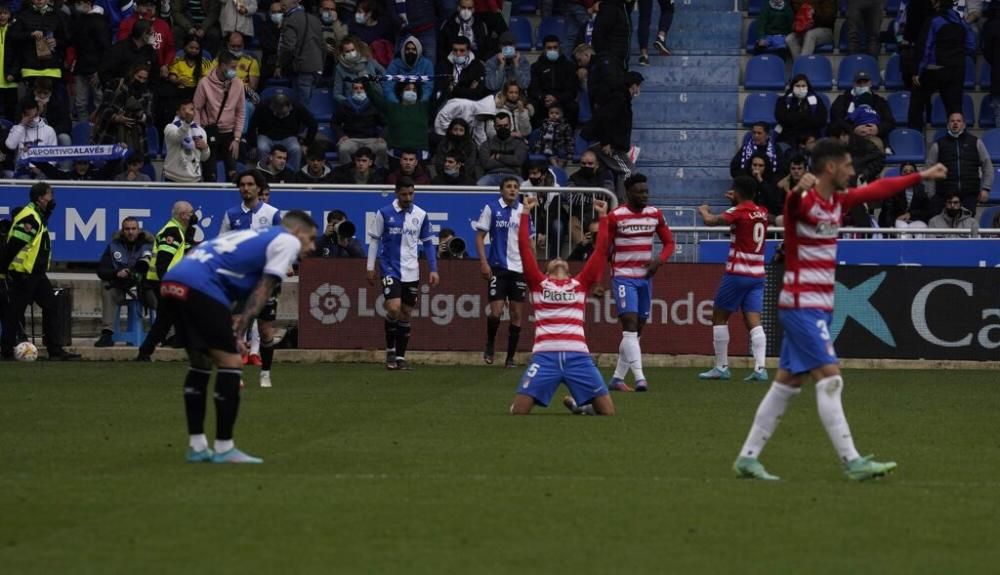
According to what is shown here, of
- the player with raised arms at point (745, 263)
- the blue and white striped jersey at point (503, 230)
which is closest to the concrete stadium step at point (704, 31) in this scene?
the blue and white striped jersey at point (503, 230)

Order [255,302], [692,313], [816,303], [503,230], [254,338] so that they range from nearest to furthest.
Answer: [816,303]
[255,302]
[254,338]
[503,230]
[692,313]

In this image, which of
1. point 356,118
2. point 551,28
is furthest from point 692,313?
point 551,28

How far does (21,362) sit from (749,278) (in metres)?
9.38

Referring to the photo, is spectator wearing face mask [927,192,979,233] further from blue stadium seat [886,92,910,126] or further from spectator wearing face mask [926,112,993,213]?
blue stadium seat [886,92,910,126]

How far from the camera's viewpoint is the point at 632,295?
18953mm

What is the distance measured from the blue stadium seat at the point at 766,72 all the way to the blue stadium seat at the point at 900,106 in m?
1.85

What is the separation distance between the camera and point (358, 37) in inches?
1156

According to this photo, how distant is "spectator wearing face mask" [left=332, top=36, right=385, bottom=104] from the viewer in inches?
1112

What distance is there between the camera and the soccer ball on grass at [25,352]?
2262 cm

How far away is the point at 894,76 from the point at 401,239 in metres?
11.6

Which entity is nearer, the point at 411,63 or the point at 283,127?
the point at 283,127

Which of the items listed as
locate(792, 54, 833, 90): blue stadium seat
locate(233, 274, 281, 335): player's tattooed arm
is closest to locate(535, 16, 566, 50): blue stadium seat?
locate(792, 54, 833, 90): blue stadium seat

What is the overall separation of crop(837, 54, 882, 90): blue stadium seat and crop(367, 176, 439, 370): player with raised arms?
415 inches

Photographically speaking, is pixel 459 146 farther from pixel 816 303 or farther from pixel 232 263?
pixel 816 303
